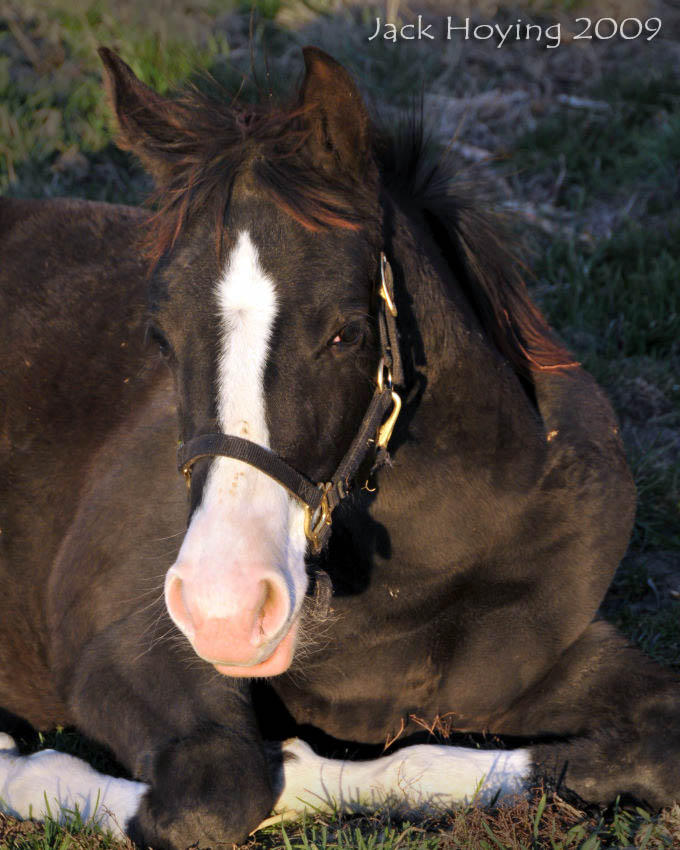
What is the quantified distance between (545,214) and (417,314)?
3877 millimetres

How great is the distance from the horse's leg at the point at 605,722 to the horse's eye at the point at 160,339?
1563 millimetres

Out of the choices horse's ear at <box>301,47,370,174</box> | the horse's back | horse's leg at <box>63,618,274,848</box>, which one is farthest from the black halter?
the horse's back

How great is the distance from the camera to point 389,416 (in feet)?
9.00

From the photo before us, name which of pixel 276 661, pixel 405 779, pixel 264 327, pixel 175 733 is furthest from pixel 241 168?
pixel 405 779

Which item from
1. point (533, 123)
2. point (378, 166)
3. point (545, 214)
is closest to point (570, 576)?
point (378, 166)

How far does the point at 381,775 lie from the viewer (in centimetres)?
299

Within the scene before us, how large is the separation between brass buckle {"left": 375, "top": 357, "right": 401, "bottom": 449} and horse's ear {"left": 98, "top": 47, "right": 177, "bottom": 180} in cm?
87

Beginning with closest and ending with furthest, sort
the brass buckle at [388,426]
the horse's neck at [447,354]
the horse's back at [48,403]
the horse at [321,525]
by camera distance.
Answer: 1. the horse at [321,525]
2. the brass buckle at [388,426]
3. the horse's neck at [447,354]
4. the horse's back at [48,403]

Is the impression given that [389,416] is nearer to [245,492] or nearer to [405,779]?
[245,492]

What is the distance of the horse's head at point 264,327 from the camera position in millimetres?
2336

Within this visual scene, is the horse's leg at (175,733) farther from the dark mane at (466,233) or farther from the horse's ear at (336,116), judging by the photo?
the horse's ear at (336,116)

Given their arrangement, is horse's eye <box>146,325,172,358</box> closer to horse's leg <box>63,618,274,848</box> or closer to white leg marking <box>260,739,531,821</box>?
horse's leg <box>63,618,274,848</box>

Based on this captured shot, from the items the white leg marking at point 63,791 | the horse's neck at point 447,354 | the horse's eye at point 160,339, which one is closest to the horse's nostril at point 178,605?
the horse's eye at point 160,339

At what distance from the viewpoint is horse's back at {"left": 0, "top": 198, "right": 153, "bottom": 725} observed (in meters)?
3.78
